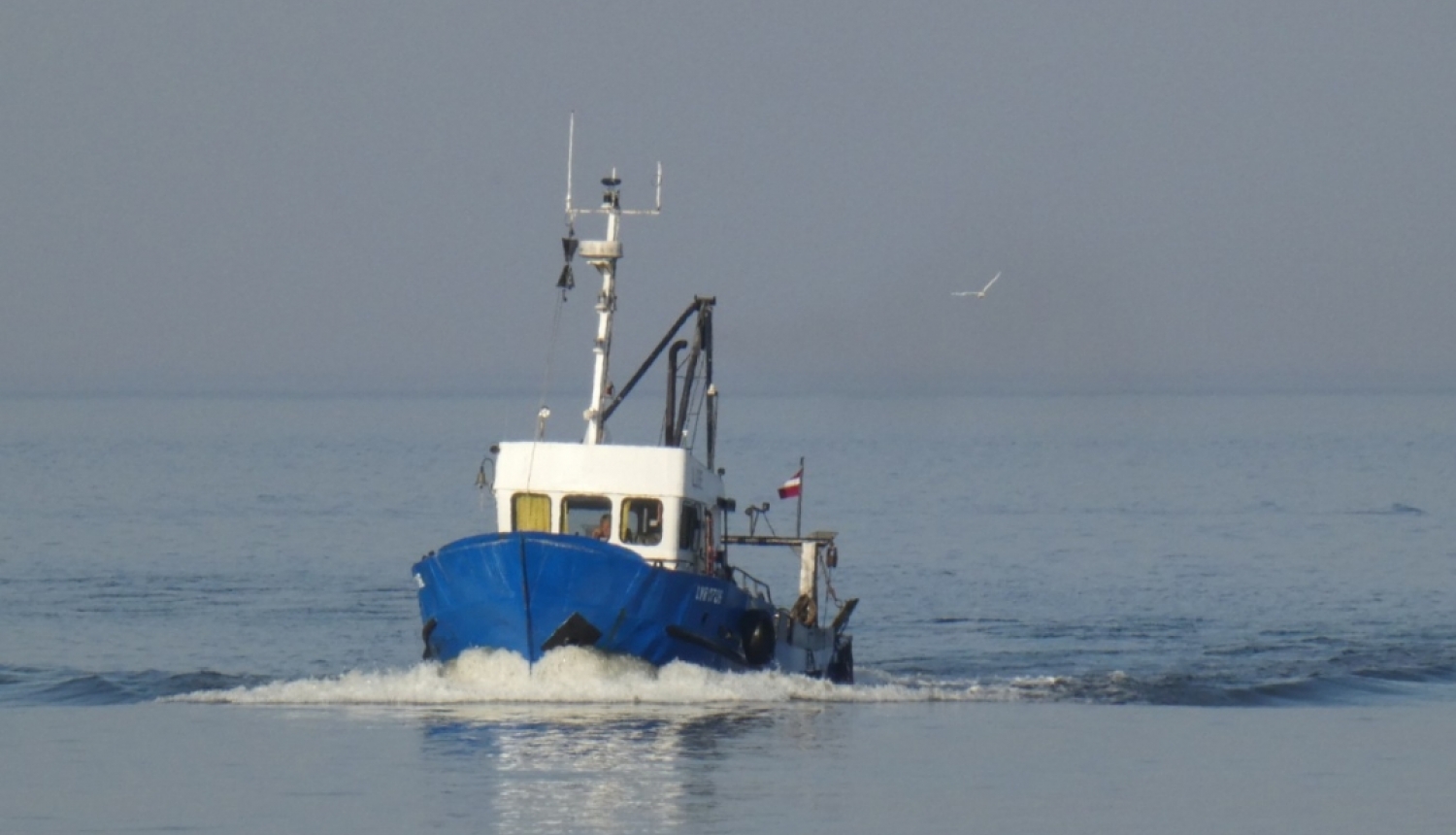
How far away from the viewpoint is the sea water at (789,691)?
24938 mm

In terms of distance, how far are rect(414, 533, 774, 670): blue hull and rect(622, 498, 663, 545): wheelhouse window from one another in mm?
1233

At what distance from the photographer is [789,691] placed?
35.0 m

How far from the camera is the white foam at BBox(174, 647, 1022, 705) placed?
32.6 metres

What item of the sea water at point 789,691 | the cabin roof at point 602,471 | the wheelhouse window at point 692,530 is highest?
the cabin roof at point 602,471

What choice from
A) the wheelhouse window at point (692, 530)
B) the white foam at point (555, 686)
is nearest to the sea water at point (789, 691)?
the white foam at point (555, 686)

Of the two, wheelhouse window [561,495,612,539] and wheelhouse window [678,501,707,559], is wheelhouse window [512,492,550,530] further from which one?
wheelhouse window [678,501,707,559]

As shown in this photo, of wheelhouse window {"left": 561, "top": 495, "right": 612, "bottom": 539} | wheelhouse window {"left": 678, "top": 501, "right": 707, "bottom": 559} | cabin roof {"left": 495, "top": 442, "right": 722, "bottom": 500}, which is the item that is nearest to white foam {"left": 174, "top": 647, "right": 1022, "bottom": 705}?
wheelhouse window {"left": 678, "top": 501, "right": 707, "bottom": 559}

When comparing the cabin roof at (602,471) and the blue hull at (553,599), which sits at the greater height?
the cabin roof at (602,471)

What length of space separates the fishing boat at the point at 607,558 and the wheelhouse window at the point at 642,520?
1 cm

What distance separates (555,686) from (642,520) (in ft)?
10.3

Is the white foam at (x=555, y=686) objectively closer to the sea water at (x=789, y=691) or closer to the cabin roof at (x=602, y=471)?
the sea water at (x=789, y=691)

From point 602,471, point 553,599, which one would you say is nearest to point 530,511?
point 602,471

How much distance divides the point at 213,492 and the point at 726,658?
6560 cm

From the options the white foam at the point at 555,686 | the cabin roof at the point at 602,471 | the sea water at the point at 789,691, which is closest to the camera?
the sea water at the point at 789,691
